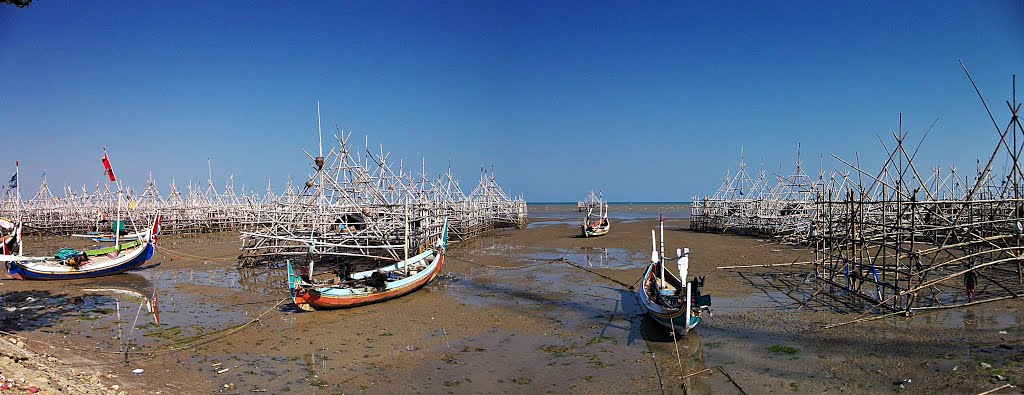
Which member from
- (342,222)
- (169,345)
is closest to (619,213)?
(342,222)

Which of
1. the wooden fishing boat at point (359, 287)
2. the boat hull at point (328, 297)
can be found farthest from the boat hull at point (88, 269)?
the boat hull at point (328, 297)

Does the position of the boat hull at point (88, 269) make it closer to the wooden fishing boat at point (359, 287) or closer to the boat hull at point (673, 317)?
the wooden fishing boat at point (359, 287)

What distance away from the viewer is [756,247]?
21.3 metres

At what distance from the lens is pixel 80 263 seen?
1510 cm

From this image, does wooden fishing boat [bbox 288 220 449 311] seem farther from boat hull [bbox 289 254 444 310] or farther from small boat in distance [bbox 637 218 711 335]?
small boat in distance [bbox 637 218 711 335]

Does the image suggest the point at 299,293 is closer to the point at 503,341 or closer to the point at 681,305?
the point at 503,341

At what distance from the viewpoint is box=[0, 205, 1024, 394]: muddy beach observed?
7.09m

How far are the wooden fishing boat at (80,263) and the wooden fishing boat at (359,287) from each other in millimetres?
7427

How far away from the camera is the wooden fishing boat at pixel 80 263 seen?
46.9 ft

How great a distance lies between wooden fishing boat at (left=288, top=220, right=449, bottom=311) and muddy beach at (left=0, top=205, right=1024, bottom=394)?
0.22 metres

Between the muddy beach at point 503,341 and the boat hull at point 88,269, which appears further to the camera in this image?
the boat hull at point 88,269

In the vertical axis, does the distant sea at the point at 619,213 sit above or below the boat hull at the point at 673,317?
above

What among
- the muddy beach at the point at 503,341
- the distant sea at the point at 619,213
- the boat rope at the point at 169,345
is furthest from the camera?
the distant sea at the point at 619,213

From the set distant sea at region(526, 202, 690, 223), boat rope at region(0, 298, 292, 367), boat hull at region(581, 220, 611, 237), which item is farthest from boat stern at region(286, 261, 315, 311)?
distant sea at region(526, 202, 690, 223)
